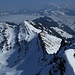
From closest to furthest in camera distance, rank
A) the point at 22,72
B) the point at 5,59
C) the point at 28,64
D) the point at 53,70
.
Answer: the point at 53,70, the point at 22,72, the point at 28,64, the point at 5,59

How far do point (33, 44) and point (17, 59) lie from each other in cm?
1765

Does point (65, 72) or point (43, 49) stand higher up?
point (65, 72)

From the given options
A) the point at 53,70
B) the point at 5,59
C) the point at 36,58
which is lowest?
the point at 5,59

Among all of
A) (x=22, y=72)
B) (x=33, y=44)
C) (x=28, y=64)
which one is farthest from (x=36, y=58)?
(x=33, y=44)

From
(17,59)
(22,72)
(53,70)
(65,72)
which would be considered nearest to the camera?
(65,72)

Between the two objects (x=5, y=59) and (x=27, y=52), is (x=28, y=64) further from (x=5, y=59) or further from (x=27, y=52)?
(x=5, y=59)

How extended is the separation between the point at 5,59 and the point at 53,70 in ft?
393

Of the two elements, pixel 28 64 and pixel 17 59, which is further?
pixel 17 59

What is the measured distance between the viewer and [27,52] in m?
185

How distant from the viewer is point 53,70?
80.1 m

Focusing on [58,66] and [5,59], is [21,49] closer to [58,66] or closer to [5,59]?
[5,59]

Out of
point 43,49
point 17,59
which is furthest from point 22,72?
point 17,59

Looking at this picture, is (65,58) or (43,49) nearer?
(65,58)

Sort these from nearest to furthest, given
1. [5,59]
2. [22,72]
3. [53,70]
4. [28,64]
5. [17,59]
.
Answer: [53,70] < [22,72] < [28,64] < [17,59] < [5,59]
